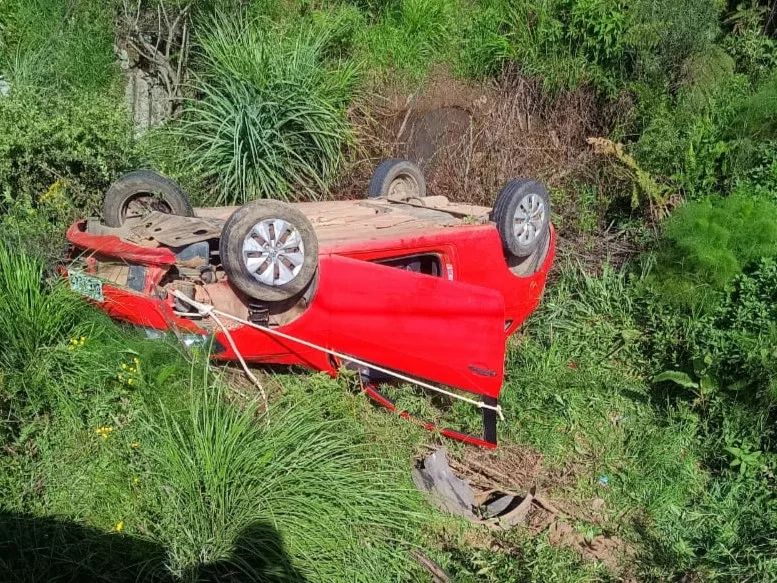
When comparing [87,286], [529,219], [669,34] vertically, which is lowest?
[87,286]

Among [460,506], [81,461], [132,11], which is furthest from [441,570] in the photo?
[132,11]

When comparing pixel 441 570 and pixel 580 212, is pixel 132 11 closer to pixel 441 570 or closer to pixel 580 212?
pixel 580 212

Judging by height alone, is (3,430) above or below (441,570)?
above

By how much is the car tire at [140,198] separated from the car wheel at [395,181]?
6.82ft

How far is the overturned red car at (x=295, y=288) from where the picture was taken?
167 inches

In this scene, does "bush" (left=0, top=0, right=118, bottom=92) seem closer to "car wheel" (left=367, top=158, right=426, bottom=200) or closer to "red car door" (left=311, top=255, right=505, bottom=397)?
"car wheel" (left=367, top=158, right=426, bottom=200)

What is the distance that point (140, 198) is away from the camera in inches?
198

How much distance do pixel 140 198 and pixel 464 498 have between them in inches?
119

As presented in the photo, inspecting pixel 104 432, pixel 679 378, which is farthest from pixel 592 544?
pixel 104 432

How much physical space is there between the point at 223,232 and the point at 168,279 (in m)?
0.61

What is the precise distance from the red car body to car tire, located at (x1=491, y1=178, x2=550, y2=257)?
972 millimetres

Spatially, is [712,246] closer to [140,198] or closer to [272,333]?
[272,333]

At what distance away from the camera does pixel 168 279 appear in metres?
4.48

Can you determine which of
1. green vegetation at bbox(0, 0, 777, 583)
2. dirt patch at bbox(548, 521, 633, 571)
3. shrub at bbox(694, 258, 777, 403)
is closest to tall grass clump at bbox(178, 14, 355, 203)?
green vegetation at bbox(0, 0, 777, 583)
